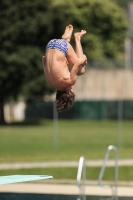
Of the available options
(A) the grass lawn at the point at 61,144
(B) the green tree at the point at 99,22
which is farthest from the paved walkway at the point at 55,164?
(B) the green tree at the point at 99,22

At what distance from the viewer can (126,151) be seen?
27266mm

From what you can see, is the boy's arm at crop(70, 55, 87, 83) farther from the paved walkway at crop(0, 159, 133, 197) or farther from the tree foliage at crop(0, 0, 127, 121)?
the tree foliage at crop(0, 0, 127, 121)

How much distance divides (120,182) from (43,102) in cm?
4044

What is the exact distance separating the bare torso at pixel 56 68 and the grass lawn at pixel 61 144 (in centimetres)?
1474

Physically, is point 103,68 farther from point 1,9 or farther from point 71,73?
point 71,73

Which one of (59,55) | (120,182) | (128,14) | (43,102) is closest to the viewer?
(59,55)

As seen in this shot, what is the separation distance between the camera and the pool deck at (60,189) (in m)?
15.6

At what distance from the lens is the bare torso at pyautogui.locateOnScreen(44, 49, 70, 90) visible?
8688 millimetres

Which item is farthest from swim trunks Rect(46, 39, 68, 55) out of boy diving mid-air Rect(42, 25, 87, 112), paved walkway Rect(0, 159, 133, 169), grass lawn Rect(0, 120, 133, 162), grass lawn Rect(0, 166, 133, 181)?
grass lawn Rect(0, 120, 133, 162)

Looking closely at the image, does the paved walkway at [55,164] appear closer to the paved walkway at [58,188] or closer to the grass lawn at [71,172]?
the paved walkway at [58,188]

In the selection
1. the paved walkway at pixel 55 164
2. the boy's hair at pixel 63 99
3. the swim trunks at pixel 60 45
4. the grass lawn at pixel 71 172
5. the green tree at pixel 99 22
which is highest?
the green tree at pixel 99 22

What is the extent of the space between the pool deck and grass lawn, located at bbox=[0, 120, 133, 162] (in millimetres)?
6289

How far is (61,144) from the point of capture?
3419 centimetres

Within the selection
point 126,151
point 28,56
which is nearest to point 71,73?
point 126,151
